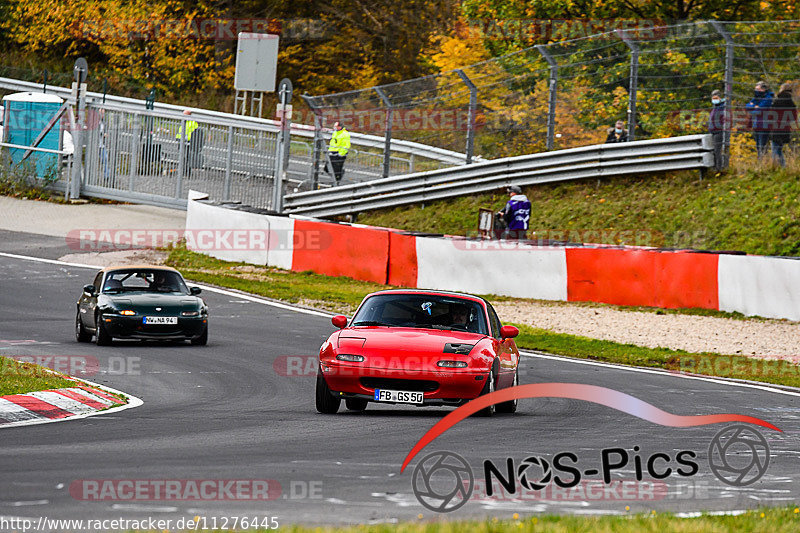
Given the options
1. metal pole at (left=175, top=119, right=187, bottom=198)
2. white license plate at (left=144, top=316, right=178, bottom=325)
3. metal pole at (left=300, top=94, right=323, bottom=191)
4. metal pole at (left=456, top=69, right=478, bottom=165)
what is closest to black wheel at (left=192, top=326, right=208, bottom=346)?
white license plate at (left=144, top=316, right=178, bottom=325)

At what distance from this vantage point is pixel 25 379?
12.5m

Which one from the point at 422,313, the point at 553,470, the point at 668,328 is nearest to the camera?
the point at 553,470

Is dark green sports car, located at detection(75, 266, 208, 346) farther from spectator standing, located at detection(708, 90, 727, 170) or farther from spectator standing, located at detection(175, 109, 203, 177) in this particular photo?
Answer: spectator standing, located at detection(175, 109, 203, 177)

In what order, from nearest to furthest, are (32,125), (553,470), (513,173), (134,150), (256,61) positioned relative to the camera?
(553,470)
(513,173)
(134,150)
(32,125)
(256,61)

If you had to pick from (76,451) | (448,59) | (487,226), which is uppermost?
(448,59)

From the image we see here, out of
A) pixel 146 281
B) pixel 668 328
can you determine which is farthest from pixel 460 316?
pixel 668 328

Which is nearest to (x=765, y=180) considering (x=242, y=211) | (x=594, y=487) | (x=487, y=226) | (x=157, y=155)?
(x=487, y=226)

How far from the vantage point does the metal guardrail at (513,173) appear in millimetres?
27703

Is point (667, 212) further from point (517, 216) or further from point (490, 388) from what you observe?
point (490, 388)

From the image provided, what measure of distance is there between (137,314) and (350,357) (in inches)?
269

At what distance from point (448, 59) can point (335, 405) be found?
118 ft

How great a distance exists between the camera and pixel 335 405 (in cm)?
1193

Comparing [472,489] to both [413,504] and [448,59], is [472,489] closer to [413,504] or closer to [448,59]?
[413,504]

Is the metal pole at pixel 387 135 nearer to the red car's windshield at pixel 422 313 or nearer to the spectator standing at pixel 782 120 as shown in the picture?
the spectator standing at pixel 782 120
